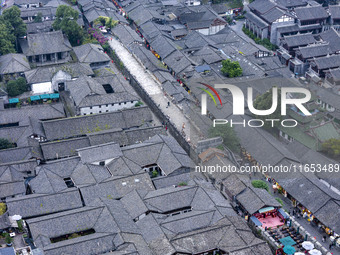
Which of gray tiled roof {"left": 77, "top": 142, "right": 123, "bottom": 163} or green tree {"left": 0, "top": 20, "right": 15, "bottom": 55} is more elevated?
green tree {"left": 0, "top": 20, "right": 15, "bottom": 55}

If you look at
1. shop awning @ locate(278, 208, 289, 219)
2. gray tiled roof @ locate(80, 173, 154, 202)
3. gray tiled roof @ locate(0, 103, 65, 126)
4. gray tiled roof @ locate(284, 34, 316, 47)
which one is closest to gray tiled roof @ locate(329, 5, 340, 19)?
gray tiled roof @ locate(284, 34, 316, 47)

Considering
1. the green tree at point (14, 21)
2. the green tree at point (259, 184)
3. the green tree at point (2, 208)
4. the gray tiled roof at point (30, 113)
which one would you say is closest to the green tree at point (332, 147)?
the green tree at point (259, 184)

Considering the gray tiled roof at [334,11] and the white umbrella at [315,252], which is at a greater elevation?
the gray tiled roof at [334,11]

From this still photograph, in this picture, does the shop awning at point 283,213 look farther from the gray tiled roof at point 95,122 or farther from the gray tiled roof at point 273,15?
the gray tiled roof at point 273,15

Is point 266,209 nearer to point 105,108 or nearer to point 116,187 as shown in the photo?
point 116,187

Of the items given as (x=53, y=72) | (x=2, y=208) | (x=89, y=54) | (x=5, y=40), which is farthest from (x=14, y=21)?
(x=2, y=208)

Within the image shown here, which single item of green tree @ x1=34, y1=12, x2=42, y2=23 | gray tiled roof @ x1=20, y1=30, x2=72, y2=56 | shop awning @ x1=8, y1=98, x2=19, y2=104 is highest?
green tree @ x1=34, y1=12, x2=42, y2=23

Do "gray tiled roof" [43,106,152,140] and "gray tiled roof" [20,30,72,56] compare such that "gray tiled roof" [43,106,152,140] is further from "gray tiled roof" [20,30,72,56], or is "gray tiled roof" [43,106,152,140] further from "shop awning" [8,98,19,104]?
"gray tiled roof" [20,30,72,56]
